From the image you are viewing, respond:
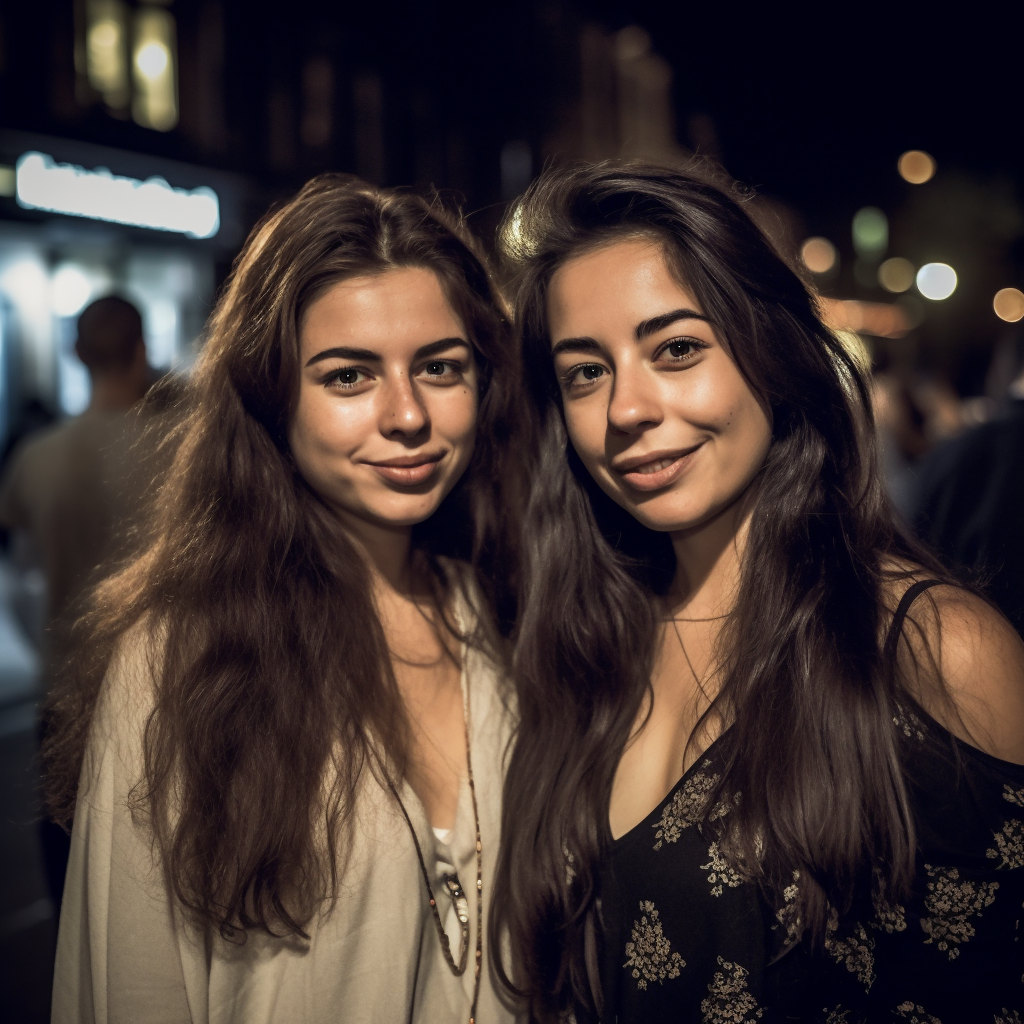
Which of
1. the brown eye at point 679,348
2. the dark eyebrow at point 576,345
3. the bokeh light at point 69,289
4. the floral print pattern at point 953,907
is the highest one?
the bokeh light at point 69,289

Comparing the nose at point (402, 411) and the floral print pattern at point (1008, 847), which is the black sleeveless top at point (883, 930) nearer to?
the floral print pattern at point (1008, 847)

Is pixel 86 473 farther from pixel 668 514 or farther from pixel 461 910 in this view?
pixel 668 514

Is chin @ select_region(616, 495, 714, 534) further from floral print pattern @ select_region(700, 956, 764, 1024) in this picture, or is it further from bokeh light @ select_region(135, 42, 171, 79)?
bokeh light @ select_region(135, 42, 171, 79)

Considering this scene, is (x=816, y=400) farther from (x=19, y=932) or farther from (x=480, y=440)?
(x=19, y=932)

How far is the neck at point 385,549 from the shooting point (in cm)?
186

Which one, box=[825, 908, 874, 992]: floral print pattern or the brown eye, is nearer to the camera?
box=[825, 908, 874, 992]: floral print pattern

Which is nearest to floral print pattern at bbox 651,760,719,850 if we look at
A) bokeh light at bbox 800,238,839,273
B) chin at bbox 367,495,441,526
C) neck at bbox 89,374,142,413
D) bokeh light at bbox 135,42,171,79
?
chin at bbox 367,495,441,526

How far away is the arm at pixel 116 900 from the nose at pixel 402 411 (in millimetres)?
601

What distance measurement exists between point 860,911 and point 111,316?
3168 mm

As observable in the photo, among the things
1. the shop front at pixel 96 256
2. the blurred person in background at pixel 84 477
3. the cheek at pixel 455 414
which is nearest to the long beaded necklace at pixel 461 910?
the cheek at pixel 455 414

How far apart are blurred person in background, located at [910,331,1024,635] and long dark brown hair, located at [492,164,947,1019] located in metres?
0.71

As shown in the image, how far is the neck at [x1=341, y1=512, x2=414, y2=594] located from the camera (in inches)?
73.3

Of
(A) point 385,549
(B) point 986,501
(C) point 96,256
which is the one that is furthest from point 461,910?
(C) point 96,256

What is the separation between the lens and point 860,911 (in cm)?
139
